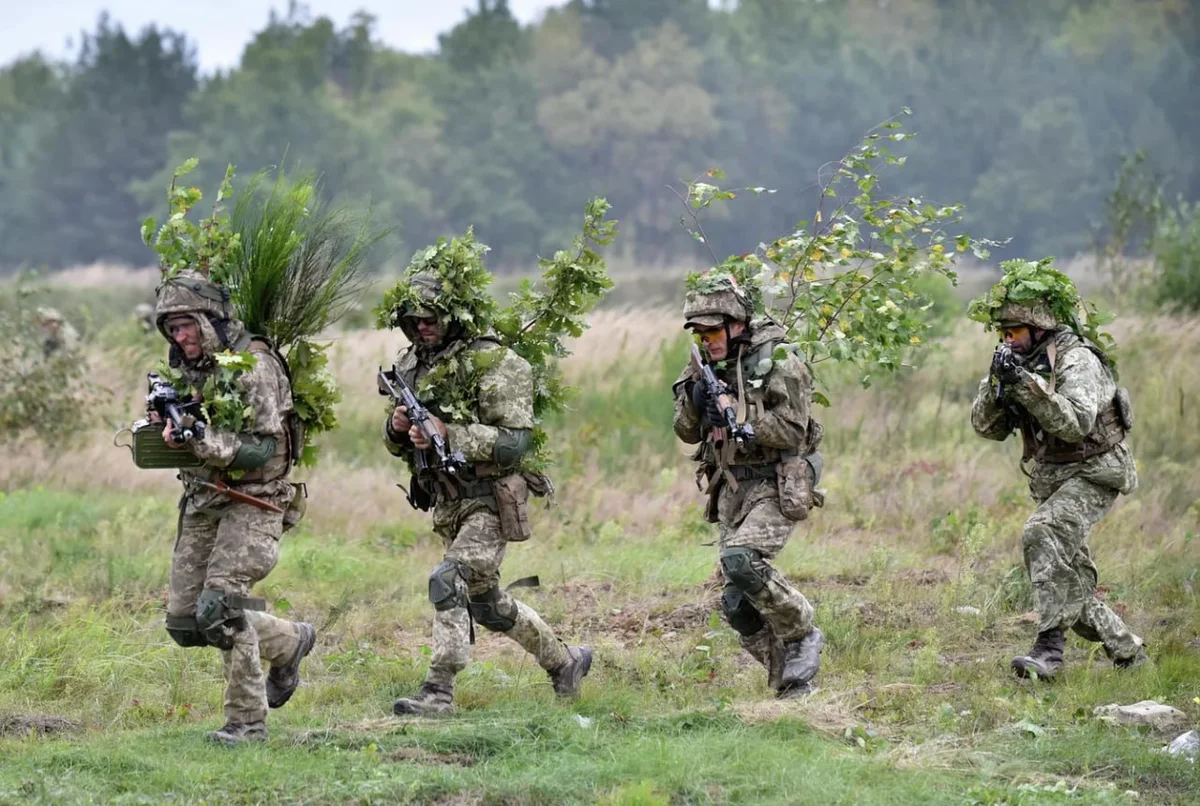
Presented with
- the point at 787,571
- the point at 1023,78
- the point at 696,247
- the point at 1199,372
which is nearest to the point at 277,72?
the point at 696,247

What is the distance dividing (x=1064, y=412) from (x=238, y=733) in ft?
13.8

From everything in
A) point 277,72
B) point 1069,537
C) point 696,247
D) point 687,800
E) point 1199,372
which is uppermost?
point 277,72

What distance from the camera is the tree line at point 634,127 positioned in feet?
165

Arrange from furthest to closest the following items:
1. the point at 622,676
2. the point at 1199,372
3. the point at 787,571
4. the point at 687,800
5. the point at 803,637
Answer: the point at 1199,372 < the point at 787,571 < the point at 622,676 < the point at 803,637 < the point at 687,800

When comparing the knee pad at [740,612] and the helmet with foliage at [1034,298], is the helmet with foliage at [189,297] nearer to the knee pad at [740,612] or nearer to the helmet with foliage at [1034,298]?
the knee pad at [740,612]

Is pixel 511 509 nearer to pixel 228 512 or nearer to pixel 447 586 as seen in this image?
pixel 447 586

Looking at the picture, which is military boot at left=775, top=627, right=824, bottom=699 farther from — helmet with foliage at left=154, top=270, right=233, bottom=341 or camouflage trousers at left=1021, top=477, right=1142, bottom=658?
helmet with foliage at left=154, top=270, right=233, bottom=341

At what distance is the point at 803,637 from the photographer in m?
7.84

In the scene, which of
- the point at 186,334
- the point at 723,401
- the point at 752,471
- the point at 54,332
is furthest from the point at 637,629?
the point at 54,332

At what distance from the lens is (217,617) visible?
6.69 metres

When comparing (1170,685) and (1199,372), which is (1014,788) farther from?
(1199,372)

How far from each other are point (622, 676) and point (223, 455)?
2.76m

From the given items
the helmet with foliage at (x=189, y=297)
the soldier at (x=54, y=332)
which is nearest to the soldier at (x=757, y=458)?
the helmet with foliage at (x=189, y=297)

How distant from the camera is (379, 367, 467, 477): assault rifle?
7.23 meters
